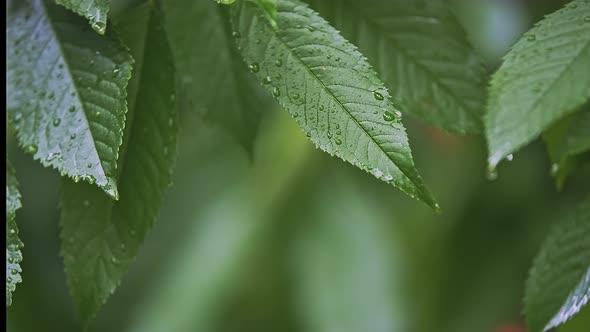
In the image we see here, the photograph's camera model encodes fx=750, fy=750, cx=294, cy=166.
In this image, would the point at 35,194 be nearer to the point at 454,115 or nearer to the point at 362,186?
the point at 362,186

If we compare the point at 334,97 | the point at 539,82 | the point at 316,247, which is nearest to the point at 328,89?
the point at 334,97

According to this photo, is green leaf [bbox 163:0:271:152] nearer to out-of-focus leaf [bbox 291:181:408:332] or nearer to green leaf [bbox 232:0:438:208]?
green leaf [bbox 232:0:438:208]

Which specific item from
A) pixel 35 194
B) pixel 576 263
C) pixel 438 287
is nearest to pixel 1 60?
pixel 576 263

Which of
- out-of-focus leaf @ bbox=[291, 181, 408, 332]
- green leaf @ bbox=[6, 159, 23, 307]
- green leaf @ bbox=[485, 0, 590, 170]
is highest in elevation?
green leaf @ bbox=[485, 0, 590, 170]

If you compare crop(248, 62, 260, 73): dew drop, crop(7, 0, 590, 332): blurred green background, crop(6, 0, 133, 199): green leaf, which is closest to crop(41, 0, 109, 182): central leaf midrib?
crop(6, 0, 133, 199): green leaf

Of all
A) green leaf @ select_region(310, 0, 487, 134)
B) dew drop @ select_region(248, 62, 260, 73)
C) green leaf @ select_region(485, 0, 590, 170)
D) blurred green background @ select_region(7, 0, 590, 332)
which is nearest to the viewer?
green leaf @ select_region(485, 0, 590, 170)

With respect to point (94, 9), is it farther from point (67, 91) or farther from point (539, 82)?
point (539, 82)
